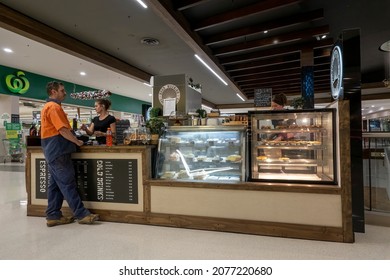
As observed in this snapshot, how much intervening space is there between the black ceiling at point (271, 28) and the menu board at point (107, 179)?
8.41 feet

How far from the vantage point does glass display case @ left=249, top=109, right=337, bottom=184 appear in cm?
301

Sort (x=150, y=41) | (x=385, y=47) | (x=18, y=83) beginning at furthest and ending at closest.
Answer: (x=18, y=83) → (x=385, y=47) → (x=150, y=41)

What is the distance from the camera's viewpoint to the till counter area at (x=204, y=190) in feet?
8.75

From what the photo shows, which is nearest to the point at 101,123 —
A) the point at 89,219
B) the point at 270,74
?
the point at 89,219

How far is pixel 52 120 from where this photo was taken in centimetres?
310

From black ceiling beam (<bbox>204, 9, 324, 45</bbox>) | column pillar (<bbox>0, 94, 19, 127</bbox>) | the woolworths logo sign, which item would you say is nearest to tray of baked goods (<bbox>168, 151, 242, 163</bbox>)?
black ceiling beam (<bbox>204, 9, 324, 45</bbox>)

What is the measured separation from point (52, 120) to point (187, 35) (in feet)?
10.0

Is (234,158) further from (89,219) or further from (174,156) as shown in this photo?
(89,219)

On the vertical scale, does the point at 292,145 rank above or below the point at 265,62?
below

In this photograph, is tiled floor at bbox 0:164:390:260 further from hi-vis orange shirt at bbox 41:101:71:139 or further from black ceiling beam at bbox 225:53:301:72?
black ceiling beam at bbox 225:53:301:72

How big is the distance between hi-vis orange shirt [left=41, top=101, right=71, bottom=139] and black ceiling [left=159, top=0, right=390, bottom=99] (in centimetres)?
224

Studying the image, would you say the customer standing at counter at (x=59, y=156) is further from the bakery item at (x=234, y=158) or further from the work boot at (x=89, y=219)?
the bakery item at (x=234, y=158)
